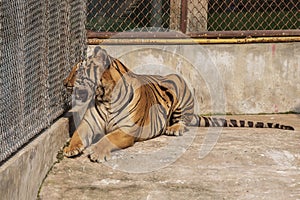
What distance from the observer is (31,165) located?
4.86 meters

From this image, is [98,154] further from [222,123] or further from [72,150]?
[222,123]

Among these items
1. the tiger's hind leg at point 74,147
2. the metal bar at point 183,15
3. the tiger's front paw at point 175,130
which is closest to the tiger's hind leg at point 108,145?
the tiger's hind leg at point 74,147

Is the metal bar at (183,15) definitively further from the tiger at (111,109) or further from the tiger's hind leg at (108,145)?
the tiger's hind leg at (108,145)

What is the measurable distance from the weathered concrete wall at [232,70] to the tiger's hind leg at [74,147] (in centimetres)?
184

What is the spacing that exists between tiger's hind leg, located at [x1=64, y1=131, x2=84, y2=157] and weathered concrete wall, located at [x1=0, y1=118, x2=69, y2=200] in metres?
0.09

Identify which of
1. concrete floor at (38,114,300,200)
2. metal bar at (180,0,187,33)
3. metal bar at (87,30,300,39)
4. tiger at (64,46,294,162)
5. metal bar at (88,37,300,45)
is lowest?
concrete floor at (38,114,300,200)

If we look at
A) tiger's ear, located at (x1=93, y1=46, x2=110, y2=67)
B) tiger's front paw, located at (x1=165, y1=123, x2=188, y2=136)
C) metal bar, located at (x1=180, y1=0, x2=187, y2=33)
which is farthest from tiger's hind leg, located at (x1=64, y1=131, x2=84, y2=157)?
metal bar, located at (x1=180, y1=0, x2=187, y2=33)

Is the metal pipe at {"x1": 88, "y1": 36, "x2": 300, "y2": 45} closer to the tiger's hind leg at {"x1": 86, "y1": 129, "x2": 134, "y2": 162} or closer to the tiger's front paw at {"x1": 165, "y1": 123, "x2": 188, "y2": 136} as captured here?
the tiger's front paw at {"x1": 165, "y1": 123, "x2": 188, "y2": 136}

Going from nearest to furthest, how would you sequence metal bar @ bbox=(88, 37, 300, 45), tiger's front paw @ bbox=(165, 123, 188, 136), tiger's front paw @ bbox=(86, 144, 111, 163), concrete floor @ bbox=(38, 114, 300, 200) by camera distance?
concrete floor @ bbox=(38, 114, 300, 200)
tiger's front paw @ bbox=(86, 144, 111, 163)
tiger's front paw @ bbox=(165, 123, 188, 136)
metal bar @ bbox=(88, 37, 300, 45)

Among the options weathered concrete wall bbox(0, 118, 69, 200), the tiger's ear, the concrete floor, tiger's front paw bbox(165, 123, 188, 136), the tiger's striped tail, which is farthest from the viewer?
the tiger's striped tail

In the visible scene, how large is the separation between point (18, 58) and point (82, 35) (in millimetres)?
2469

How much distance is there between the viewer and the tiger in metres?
6.07

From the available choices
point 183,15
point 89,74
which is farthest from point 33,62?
point 183,15

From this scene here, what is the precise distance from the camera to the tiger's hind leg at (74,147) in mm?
5867
